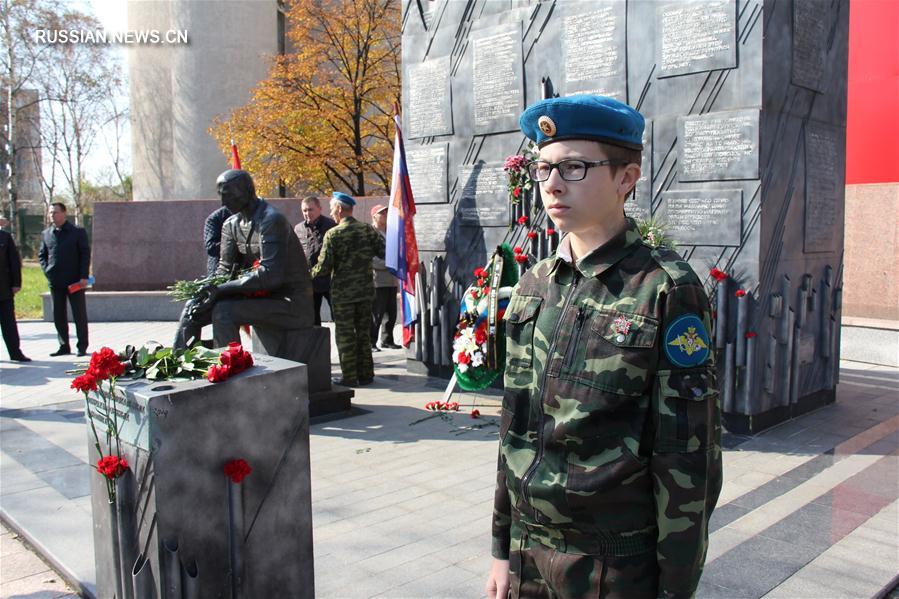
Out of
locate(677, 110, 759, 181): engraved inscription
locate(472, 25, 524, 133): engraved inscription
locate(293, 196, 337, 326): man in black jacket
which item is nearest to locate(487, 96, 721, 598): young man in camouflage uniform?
locate(677, 110, 759, 181): engraved inscription

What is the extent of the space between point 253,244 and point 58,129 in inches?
1687

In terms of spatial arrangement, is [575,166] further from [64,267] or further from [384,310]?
[64,267]

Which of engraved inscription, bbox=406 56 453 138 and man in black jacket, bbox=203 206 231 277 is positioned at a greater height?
engraved inscription, bbox=406 56 453 138

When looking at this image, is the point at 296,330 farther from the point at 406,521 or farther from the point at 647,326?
the point at 647,326

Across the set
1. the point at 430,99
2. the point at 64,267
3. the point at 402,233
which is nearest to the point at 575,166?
the point at 402,233

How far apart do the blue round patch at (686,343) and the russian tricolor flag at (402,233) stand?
282 inches

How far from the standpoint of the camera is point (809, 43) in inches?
257

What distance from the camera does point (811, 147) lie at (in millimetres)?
6695

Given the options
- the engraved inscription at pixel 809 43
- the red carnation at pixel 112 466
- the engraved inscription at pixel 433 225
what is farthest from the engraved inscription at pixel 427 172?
the red carnation at pixel 112 466

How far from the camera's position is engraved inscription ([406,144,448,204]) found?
29.2 ft

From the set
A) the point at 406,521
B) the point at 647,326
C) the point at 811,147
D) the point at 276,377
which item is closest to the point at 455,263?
the point at 811,147

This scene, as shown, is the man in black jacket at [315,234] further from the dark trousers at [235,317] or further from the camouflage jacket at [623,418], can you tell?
the camouflage jacket at [623,418]

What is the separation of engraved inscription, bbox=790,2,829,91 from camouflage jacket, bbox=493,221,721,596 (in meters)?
5.29

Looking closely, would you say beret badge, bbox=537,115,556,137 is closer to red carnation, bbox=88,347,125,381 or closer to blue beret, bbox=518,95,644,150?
blue beret, bbox=518,95,644,150
